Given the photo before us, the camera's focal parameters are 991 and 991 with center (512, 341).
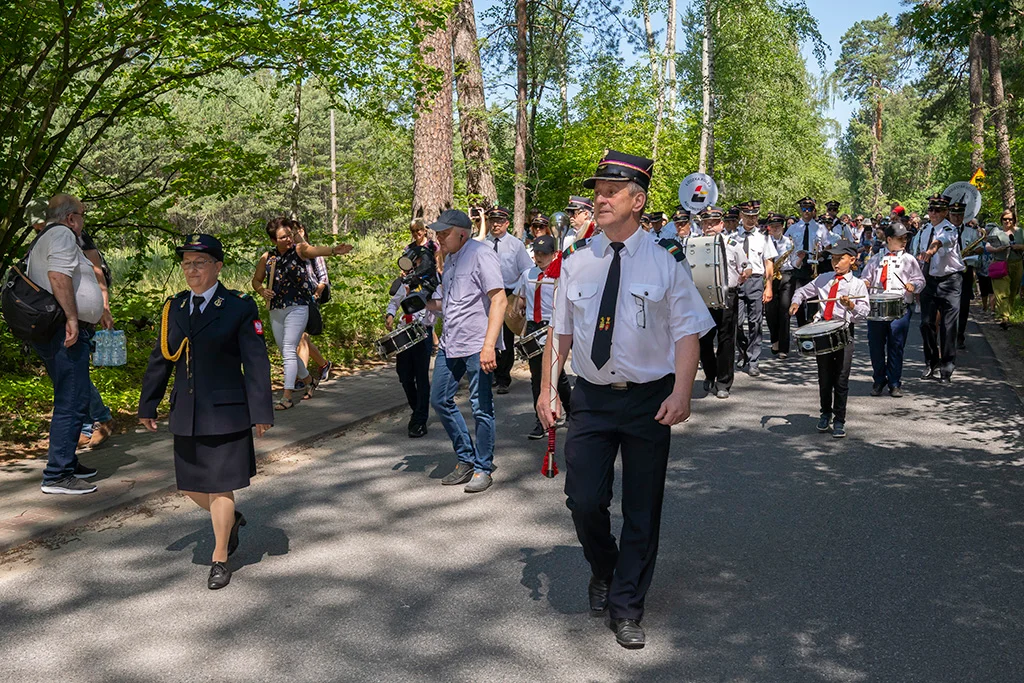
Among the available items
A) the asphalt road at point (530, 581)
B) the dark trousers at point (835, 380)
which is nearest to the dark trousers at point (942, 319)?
the dark trousers at point (835, 380)

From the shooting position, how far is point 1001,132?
25453 mm

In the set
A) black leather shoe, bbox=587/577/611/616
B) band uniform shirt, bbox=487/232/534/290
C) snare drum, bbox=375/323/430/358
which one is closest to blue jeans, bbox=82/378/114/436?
snare drum, bbox=375/323/430/358

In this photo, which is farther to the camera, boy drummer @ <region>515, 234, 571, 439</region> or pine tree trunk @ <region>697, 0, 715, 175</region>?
pine tree trunk @ <region>697, 0, 715, 175</region>

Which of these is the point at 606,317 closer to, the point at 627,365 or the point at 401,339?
the point at 627,365

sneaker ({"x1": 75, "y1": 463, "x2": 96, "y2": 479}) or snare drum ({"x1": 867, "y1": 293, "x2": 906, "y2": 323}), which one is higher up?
snare drum ({"x1": 867, "y1": 293, "x2": 906, "y2": 323})

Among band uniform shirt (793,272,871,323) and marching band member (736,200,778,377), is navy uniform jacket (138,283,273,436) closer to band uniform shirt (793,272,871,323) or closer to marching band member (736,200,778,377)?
band uniform shirt (793,272,871,323)

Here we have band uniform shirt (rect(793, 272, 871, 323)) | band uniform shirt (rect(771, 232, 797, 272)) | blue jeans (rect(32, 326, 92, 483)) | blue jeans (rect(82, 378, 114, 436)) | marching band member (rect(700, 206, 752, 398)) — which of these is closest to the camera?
blue jeans (rect(32, 326, 92, 483))

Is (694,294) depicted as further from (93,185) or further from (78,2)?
(93,185)

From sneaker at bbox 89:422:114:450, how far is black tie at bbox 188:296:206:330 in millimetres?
3573

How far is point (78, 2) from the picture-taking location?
27.4ft

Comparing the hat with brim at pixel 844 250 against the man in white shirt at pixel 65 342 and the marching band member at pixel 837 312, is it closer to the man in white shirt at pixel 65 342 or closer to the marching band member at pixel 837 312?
the marching band member at pixel 837 312

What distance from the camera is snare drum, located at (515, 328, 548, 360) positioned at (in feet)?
27.1

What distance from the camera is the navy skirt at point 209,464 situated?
5074 millimetres

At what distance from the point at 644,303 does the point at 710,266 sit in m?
6.31
